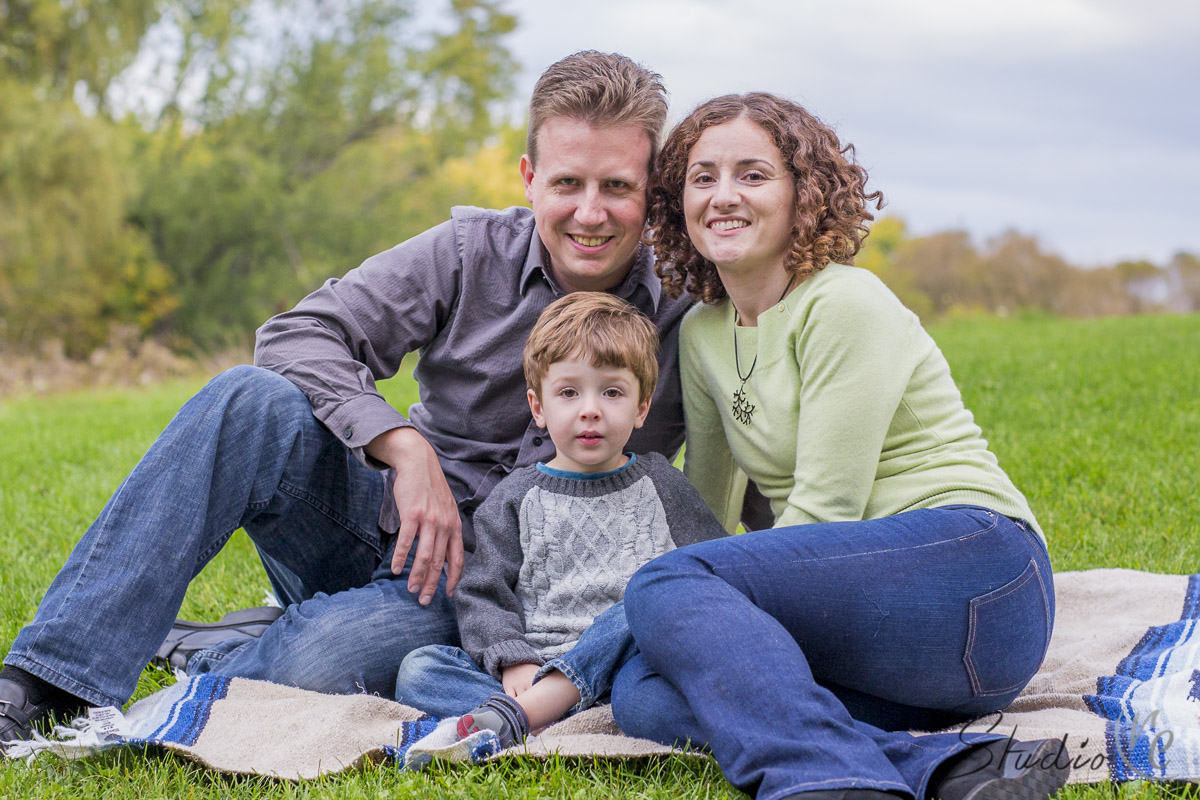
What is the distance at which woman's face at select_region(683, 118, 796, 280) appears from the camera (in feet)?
7.81

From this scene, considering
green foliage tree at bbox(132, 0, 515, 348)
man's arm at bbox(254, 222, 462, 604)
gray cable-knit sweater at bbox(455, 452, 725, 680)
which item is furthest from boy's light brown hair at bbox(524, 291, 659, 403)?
green foliage tree at bbox(132, 0, 515, 348)

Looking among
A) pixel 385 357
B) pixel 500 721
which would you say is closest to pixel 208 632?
pixel 385 357

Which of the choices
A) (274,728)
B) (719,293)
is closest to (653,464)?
(719,293)

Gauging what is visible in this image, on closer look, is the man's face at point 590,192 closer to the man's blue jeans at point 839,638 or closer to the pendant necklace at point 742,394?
the pendant necklace at point 742,394

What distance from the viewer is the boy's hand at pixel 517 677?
2.23 meters

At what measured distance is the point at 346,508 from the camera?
8.54 feet

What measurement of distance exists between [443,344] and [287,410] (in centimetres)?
54

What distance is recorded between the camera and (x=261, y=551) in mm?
2730

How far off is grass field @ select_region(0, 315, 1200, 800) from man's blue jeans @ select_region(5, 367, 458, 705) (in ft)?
0.76

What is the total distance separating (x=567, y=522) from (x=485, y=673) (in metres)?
0.39

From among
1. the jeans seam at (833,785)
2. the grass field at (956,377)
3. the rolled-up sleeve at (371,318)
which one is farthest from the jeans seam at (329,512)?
the jeans seam at (833,785)

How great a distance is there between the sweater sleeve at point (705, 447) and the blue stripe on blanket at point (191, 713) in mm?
1268

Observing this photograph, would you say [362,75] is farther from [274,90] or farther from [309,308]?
[309,308]

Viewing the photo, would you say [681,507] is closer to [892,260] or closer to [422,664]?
[422,664]
